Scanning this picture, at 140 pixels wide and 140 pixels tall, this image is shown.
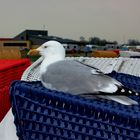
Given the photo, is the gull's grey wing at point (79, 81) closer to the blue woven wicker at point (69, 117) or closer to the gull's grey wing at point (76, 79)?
the gull's grey wing at point (76, 79)

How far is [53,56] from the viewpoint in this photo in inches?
75.7

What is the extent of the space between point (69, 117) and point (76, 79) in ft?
0.79

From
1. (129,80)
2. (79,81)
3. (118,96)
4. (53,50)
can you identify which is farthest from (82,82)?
(53,50)

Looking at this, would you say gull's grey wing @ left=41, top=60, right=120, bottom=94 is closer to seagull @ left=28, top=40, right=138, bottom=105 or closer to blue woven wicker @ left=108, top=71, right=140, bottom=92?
seagull @ left=28, top=40, right=138, bottom=105

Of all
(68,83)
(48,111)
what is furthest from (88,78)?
(48,111)

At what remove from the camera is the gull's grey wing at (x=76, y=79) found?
136cm

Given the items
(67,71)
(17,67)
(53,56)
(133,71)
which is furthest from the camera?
(17,67)

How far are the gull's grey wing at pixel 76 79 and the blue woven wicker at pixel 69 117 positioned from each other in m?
0.12

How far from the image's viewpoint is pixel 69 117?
1.20 m

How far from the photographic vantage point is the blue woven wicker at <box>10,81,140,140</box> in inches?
46.6

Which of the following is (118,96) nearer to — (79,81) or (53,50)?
(79,81)

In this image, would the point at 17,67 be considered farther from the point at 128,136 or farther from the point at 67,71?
the point at 128,136

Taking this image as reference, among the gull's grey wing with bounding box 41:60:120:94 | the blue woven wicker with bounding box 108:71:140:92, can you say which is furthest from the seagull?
the blue woven wicker with bounding box 108:71:140:92

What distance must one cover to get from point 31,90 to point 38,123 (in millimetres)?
109
